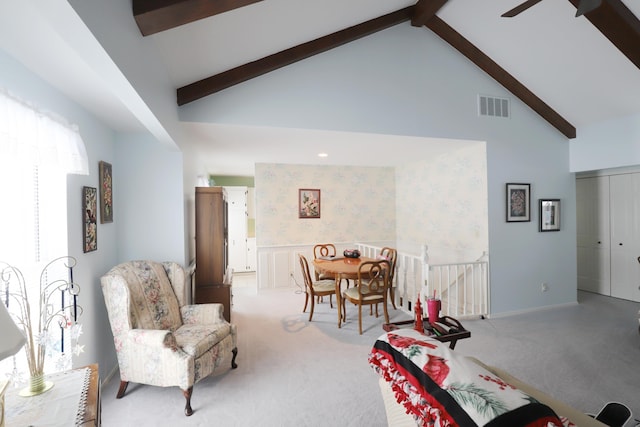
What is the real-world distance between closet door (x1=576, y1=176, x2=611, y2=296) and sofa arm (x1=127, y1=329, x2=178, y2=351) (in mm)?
6267

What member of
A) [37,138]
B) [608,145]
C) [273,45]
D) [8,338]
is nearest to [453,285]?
[608,145]

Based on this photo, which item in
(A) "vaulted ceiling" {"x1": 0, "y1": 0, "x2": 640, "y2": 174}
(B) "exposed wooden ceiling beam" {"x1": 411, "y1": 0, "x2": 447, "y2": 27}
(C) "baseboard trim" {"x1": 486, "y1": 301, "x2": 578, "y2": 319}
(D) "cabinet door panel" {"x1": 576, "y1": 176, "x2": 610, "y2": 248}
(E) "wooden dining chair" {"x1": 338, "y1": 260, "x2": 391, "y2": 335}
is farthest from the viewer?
(D) "cabinet door panel" {"x1": 576, "y1": 176, "x2": 610, "y2": 248}

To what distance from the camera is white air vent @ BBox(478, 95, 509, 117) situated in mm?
3797

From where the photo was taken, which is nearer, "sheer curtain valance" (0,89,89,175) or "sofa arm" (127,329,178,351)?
"sheer curtain valance" (0,89,89,175)

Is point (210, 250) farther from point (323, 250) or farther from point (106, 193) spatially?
point (323, 250)

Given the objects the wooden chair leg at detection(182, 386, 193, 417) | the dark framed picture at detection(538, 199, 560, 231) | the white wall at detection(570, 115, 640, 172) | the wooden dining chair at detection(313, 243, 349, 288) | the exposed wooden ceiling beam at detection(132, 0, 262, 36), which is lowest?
the wooden chair leg at detection(182, 386, 193, 417)

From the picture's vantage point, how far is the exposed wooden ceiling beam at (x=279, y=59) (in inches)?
108

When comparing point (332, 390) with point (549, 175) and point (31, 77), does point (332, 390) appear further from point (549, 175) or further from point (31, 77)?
point (549, 175)

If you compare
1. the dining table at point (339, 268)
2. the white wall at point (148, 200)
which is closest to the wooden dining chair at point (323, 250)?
the dining table at point (339, 268)

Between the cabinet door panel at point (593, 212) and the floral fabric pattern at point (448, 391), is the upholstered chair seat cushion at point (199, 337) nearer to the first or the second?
the floral fabric pattern at point (448, 391)

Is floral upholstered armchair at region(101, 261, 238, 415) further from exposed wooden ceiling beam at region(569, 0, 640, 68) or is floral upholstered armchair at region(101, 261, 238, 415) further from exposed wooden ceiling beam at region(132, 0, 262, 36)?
exposed wooden ceiling beam at region(569, 0, 640, 68)

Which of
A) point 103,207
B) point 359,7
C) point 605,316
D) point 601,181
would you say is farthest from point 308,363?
point 601,181

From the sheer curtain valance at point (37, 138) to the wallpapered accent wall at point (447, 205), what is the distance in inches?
165

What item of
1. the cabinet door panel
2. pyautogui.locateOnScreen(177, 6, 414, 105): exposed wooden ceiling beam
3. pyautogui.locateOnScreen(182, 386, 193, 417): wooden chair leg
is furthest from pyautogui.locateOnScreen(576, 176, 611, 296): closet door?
pyautogui.locateOnScreen(182, 386, 193, 417): wooden chair leg
